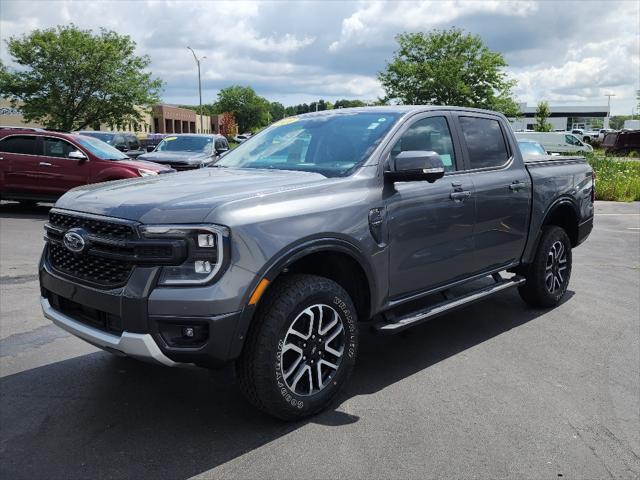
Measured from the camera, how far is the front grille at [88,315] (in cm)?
334

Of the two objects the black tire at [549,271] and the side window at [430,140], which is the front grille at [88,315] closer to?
the side window at [430,140]

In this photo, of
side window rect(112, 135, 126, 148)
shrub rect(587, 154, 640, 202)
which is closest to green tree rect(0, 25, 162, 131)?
side window rect(112, 135, 126, 148)

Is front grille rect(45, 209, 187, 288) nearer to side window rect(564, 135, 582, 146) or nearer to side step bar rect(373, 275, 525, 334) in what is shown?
side step bar rect(373, 275, 525, 334)

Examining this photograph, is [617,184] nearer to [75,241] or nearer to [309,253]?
[309,253]

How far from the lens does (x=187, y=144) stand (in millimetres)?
17141

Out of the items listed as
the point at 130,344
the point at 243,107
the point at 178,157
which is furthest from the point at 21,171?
the point at 243,107

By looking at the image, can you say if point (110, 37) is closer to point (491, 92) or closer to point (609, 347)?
point (491, 92)

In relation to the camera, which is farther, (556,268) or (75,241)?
(556,268)

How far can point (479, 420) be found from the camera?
373 centimetres

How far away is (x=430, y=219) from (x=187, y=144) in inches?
539

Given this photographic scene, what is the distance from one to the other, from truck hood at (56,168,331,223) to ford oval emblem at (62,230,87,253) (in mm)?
146

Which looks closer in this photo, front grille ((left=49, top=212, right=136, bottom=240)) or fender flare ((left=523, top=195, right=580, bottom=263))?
front grille ((left=49, top=212, right=136, bottom=240))

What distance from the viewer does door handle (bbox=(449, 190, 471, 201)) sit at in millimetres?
4666

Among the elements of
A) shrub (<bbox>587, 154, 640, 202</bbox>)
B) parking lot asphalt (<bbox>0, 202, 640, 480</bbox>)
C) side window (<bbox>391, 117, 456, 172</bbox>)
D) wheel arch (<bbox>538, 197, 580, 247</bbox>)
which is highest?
side window (<bbox>391, 117, 456, 172</bbox>)
